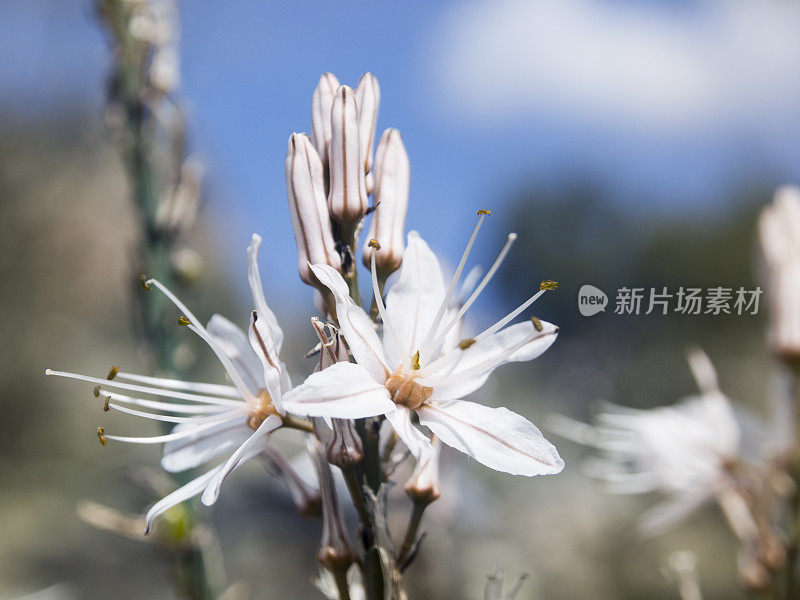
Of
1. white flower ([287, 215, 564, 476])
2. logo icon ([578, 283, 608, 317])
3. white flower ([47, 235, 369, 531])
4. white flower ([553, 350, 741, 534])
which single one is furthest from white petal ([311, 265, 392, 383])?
white flower ([553, 350, 741, 534])

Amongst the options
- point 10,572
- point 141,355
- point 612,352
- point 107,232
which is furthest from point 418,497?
point 107,232

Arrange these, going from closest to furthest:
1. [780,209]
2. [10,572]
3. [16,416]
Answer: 1. [780,209]
2. [10,572]
3. [16,416]

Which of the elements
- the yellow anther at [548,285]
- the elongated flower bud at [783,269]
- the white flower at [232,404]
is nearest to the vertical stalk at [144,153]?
the white flower at [232,404]

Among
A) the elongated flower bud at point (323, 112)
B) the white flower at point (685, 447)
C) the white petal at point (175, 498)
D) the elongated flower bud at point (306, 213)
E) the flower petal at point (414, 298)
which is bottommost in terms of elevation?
the white flower at point (685, 447)

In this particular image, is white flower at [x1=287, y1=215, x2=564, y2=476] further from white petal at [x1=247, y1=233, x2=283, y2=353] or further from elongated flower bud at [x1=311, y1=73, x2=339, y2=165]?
elongated flower bud at [x1=311, y1=73, x2=339, y2=165]

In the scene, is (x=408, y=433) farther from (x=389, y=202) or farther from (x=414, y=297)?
(x=389, y=202)

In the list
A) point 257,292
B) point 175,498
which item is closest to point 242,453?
point 175,498

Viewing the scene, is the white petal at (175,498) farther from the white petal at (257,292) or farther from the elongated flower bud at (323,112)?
the elongated flower bud at (323,112)

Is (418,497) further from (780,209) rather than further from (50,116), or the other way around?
(50,116)
